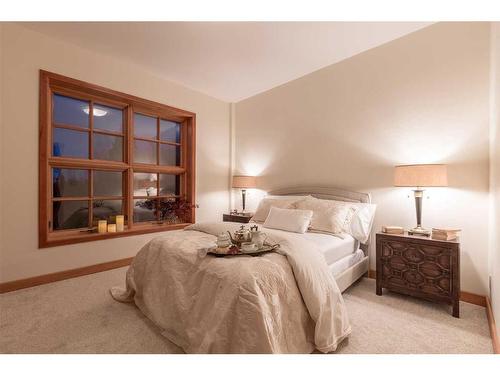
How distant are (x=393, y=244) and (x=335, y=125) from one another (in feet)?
5.57

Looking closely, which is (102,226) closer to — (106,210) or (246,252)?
(106,210)

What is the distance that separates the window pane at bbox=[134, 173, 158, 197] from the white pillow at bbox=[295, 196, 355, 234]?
2446 mm

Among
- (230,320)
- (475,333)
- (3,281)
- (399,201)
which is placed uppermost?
(399,201)

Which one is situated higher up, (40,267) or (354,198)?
(354,198)

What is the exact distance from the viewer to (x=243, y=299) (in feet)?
4.45

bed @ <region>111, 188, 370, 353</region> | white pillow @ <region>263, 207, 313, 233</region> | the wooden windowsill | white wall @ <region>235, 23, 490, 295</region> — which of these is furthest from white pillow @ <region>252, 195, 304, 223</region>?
the wooden windowsill

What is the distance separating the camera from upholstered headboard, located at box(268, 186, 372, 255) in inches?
119

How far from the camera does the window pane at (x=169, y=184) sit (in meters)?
4.08

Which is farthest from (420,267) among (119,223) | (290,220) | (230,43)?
(119,223)

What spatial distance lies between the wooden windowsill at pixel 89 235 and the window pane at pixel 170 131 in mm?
1430

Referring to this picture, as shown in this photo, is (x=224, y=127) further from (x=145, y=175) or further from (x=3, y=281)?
(x=3, y=281)

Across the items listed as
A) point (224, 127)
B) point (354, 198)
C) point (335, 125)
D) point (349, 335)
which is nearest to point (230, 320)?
point (349, 335)

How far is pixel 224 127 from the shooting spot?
4.68m
